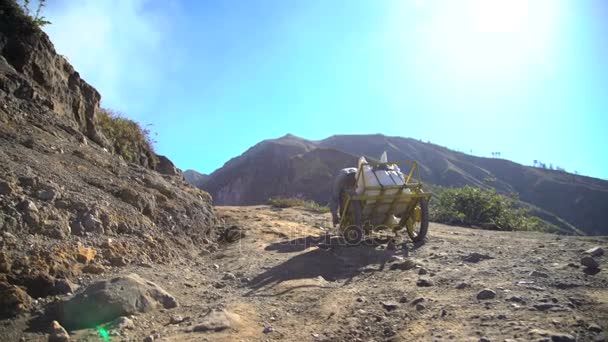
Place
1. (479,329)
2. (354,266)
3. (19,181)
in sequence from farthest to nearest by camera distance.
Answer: (354,266), (19,181), (479,329)

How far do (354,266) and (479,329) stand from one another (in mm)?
2937

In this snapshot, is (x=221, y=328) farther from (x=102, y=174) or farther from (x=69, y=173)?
(x=102, y=174)

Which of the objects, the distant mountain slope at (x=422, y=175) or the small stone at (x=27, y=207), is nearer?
the small stone at (x=27, y=207)

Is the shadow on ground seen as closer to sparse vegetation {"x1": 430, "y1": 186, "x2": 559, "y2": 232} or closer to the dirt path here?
the dirt path

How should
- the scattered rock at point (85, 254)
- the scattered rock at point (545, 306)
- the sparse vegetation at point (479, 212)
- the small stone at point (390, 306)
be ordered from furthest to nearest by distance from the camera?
1. the sparse vegetation at point (479, 212)
2. the scattered rock at point (85, 254)
3. the small stone at point (390, 306)
4. the scattered rock at point (545, 306)

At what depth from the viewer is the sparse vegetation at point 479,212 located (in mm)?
13938

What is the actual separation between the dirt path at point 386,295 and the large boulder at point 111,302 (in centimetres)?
13

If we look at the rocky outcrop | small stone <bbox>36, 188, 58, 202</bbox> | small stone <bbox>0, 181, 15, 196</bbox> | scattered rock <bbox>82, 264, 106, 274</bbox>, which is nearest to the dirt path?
scattered rock <bbox>82, 264, 106, 274</bbox>

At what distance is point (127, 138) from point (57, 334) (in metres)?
7.37

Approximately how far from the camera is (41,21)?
23.6 feet

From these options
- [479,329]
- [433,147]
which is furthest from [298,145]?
[479,329]

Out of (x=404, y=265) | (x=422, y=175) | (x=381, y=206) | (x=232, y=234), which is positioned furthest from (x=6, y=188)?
(x=422, y=175)

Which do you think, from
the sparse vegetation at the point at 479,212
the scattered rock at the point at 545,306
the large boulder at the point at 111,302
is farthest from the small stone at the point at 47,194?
the sparse vegetation at the point at 479,212

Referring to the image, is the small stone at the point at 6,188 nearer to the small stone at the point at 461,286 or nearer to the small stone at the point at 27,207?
the small stone at the point at 27,207
